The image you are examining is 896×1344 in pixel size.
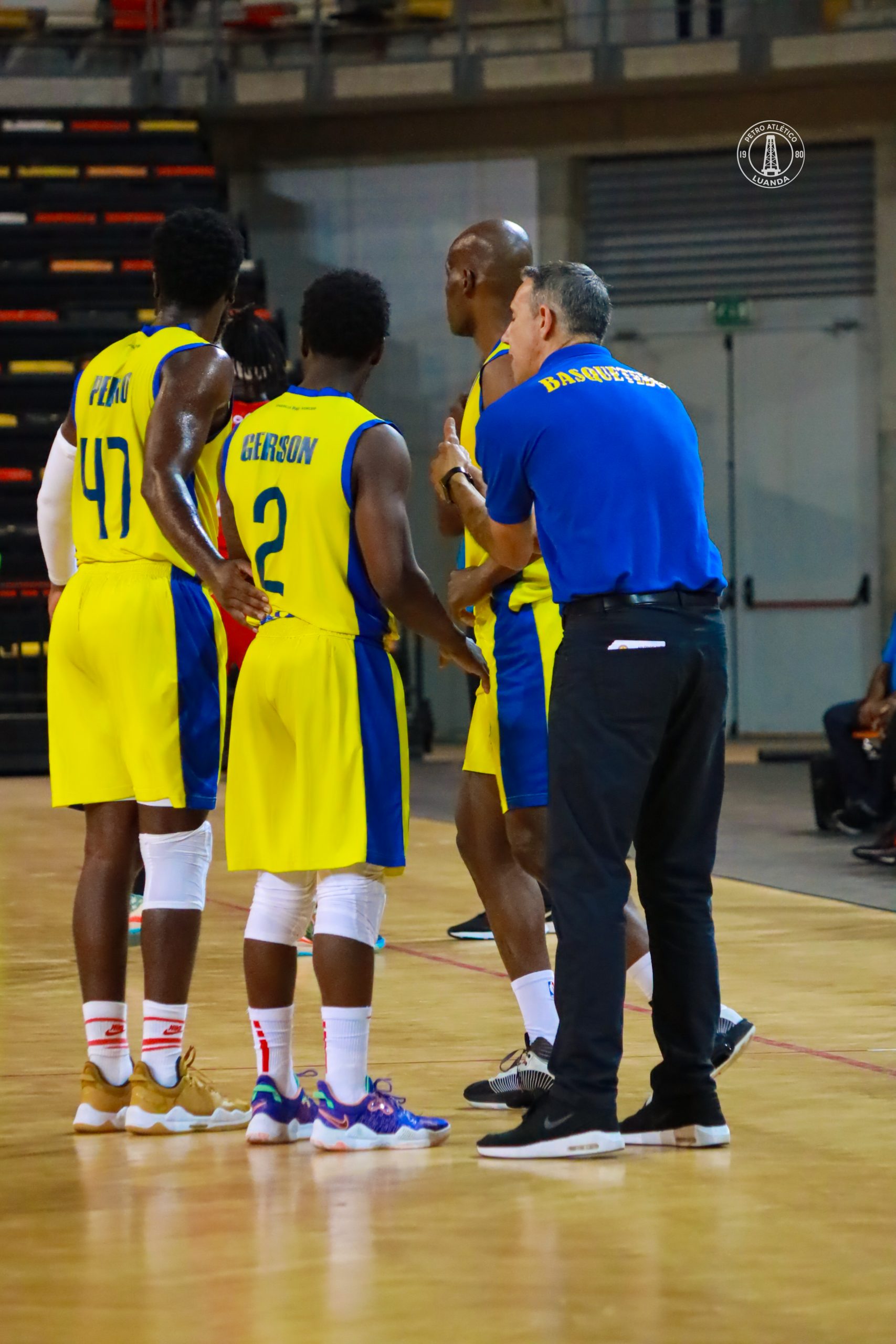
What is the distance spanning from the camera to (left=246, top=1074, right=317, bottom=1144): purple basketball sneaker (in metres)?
3.58

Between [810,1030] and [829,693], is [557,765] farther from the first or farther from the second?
[829,693]

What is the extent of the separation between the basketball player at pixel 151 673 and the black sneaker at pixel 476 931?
2.27 m

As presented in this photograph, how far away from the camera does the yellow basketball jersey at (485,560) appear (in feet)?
12.7

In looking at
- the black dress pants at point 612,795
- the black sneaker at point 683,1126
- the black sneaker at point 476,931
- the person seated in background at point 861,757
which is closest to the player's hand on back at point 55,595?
the black dress pants at point 612,795

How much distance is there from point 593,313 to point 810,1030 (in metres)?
1.96

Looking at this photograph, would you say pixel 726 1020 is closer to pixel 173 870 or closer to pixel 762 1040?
pixel 762 1040

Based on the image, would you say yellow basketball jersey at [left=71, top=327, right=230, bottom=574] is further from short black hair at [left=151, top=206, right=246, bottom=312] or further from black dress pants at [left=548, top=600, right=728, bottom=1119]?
black dress pants at [left=548, top=600, right=728, bottom=1119]

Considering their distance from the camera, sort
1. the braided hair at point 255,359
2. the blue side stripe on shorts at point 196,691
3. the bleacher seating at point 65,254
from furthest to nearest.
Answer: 1. the bleacher seating at point 65,254
2. the braided hair at point 255,359
3. the blue side stripe on shorts at point 196,691

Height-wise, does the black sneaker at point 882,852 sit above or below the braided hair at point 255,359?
below

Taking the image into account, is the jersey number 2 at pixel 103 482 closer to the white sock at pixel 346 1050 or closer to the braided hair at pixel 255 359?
the white sock at pixel 346 1050

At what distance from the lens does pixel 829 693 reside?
1479cm

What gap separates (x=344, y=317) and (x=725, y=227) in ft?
38.1

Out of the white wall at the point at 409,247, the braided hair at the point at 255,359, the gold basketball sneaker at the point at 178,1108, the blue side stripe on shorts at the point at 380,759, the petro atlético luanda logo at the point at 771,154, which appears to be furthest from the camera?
the white wall at the point at 409,247

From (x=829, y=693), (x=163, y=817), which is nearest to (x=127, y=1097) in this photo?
(x=163, y=817)
